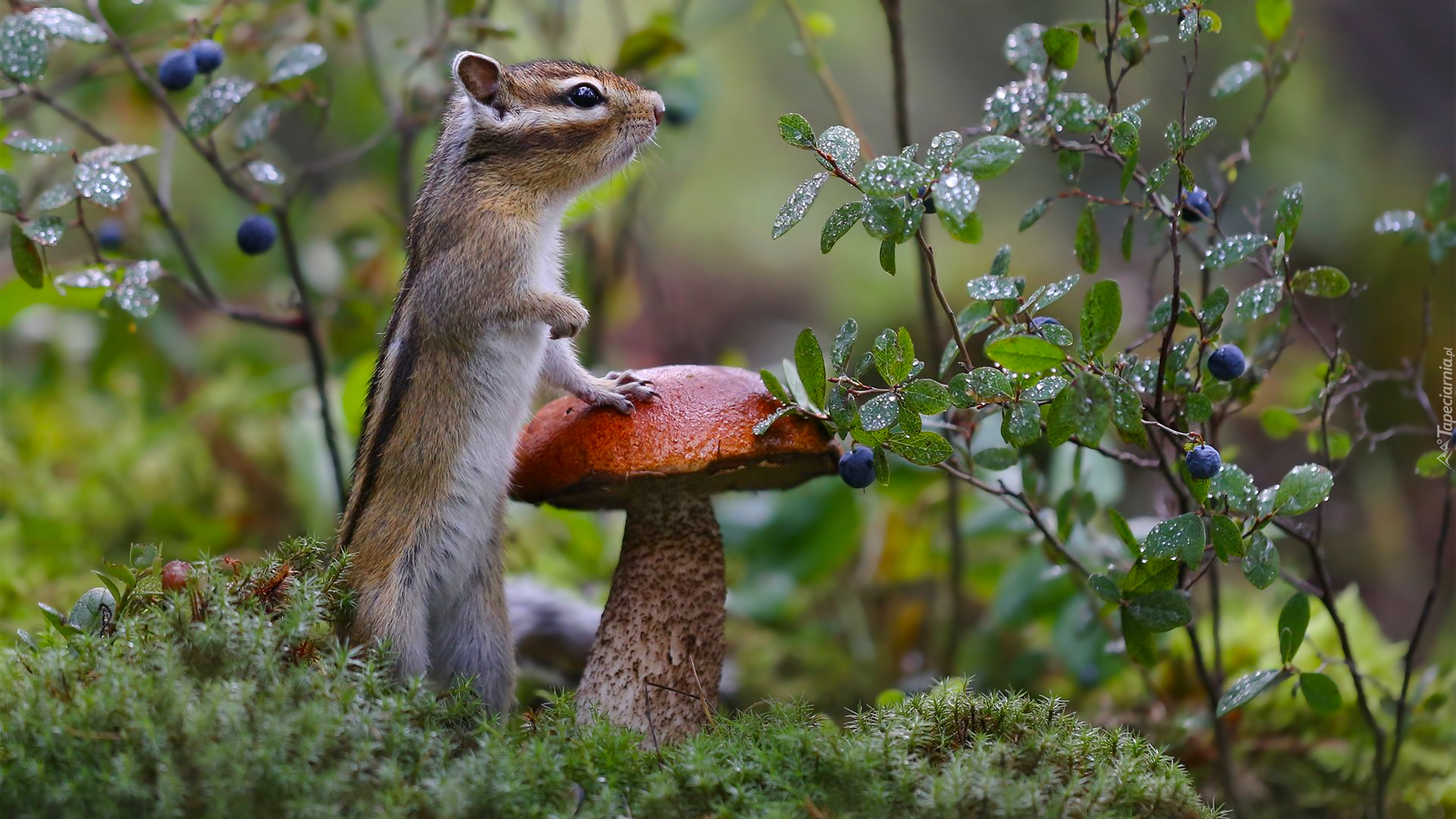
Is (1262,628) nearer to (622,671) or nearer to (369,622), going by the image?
(622,671)

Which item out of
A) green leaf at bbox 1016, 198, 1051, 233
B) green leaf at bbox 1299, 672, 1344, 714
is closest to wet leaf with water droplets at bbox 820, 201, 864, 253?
green leaf at bbox 1016, 198, 1051, 233

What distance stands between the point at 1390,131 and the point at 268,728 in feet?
25.0

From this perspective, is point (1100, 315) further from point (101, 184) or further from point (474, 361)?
point (101, 184)

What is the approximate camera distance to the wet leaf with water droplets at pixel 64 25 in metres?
2.73

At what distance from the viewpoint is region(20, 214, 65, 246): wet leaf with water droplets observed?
2539 mm

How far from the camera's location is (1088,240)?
2.47 meters

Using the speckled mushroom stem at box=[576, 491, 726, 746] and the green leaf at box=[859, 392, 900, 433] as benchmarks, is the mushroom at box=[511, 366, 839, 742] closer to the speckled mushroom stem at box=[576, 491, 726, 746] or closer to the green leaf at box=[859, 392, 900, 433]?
the speckled mushroom stem at box=[576, 491, 726, 746]

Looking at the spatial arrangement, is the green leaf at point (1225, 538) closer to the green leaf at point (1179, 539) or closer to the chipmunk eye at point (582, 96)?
the green leaf at point (1179, 539)

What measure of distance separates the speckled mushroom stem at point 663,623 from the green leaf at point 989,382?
879 mm

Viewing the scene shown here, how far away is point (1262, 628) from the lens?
4.09m

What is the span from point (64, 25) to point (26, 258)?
24.4 inches

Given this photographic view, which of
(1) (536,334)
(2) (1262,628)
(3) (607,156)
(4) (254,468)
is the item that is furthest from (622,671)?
(4) (254,468)

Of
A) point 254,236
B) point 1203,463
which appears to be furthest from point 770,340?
point 1203,463

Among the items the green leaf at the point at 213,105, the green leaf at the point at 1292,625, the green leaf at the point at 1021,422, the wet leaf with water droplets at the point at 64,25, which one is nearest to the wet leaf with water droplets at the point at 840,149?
the green leaf at the point at 1021,422
